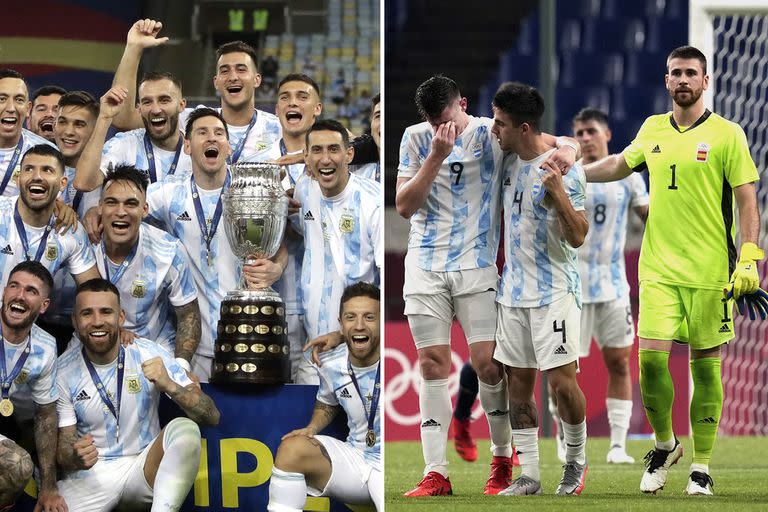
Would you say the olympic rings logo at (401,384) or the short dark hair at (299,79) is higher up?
the short dark hair at (299,79)

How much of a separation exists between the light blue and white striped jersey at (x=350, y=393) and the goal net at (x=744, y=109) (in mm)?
5053

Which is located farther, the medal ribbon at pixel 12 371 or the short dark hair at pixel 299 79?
the short dark hair at pixel 299 79

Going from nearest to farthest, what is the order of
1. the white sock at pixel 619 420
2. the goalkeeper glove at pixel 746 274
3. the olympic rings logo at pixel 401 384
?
the goalkeeper glove at pixel 746 274
the white sock at pixel 619 420
the olympic rings logo at pixel 401 384

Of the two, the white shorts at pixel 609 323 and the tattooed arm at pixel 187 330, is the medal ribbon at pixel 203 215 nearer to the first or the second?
the tattooed arm at pixel 187 330

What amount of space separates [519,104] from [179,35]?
129cm

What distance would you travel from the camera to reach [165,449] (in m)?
4.86

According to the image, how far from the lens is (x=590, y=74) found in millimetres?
11805

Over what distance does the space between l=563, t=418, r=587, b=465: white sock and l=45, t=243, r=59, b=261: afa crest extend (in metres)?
2.02

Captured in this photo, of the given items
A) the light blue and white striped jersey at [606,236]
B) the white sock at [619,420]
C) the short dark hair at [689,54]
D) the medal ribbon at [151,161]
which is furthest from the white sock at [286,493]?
the light blue and white striped jersey at [606,236]

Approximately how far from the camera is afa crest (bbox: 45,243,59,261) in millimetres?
4914

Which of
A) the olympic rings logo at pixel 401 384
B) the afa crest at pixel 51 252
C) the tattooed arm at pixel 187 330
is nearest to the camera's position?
the afa crest at pixel 51 252

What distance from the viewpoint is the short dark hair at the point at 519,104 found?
511cm

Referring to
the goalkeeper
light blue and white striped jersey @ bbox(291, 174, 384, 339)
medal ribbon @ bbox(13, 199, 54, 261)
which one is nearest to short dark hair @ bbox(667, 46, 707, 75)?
the goalkeeper

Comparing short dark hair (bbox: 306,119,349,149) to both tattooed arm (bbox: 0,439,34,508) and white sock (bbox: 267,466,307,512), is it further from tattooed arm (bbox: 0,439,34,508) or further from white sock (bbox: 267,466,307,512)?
tattooed arm (bbox: 0,439,34,508)
